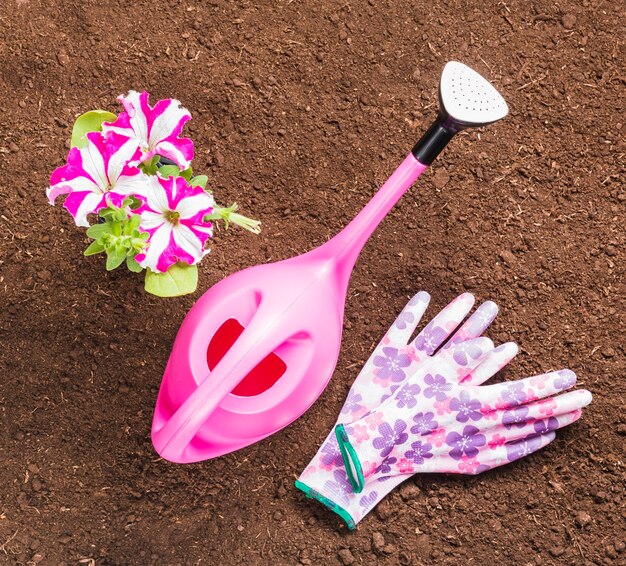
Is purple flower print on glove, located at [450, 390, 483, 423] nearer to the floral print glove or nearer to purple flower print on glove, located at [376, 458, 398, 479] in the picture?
the floral print glove

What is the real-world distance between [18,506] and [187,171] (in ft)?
2.12

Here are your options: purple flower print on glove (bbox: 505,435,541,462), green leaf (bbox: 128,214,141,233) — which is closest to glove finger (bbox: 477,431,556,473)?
purple flower print on glove (bbox: 505,435,541,462)

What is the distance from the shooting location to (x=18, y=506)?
4.03 feet

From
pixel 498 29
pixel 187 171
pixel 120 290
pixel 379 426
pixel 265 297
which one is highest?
pixel 498 29

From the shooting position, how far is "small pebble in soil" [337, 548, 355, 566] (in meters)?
1.22

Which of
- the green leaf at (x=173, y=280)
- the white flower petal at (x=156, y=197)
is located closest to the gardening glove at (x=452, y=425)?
the green leaf at (x=173, y=280)

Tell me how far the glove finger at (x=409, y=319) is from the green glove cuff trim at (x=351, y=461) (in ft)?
0.59

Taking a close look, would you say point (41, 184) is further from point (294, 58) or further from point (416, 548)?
point (416, 548)

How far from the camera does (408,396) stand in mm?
1235

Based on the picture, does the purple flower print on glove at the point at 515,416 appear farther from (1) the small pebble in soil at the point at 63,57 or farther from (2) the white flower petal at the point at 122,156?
(1) the small pebble in soil at the point at 63,57

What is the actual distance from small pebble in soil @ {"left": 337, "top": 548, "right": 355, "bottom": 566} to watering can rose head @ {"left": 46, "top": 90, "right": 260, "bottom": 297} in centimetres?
56

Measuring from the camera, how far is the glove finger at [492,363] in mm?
1221

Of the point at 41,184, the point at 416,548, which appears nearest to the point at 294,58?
the point at 41,184

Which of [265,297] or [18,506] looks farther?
[18,506]
